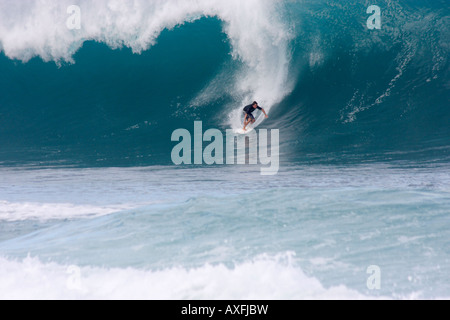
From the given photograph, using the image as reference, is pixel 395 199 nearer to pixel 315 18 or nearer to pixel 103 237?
pixel 103 237

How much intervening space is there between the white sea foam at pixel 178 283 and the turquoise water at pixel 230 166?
2 centimetres

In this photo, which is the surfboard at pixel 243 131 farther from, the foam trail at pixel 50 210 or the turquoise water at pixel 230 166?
the foam trail at pixel 50 210

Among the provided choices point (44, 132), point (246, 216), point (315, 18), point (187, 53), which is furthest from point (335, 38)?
point (246, 216)

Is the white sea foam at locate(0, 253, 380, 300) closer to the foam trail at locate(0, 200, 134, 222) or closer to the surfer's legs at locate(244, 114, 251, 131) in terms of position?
the foam trail at locate(0, 200, 134, 222)

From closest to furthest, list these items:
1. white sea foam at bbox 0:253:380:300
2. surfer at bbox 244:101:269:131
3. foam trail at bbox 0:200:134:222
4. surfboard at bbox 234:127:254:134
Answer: white sea foam at bbox 0:253:380:300 < foam trail at bbox 0:200:134:222 < surfer at bbox 244:101:269:131 < surfboard at bbox 234:127:254:134

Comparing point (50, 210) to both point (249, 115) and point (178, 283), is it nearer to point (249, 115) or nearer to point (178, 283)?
point (178, 283)

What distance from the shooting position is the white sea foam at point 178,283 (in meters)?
3.37

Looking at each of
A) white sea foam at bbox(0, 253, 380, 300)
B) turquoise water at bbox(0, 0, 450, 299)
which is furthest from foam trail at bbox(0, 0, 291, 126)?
white sea foam at bbox(0, 253, 380, 300)

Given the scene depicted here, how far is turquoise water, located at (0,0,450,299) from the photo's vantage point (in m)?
3.78

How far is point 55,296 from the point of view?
11.4ft

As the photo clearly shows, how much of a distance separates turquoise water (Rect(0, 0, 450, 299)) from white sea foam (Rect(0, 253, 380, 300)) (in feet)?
0.05

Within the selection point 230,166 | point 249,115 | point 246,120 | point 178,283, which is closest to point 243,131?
point 246,120

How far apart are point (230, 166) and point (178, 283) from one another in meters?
5.25

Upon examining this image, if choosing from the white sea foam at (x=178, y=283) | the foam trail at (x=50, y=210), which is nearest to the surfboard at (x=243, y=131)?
the foam trail at (x=50, y=210)
